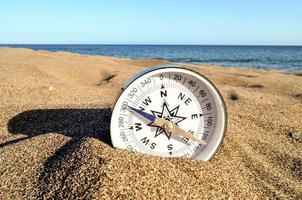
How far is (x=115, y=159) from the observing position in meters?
2.30

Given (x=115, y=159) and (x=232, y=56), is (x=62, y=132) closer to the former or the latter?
(x=115, y=159)

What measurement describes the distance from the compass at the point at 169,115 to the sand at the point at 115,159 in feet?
0.41

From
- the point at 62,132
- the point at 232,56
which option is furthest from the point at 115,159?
the point at 232,56

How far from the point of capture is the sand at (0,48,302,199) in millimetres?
2182

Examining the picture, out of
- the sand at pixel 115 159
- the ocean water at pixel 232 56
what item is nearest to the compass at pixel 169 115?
the sand at pixel 115 159

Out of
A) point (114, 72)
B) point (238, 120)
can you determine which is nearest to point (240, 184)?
point (238, 120)

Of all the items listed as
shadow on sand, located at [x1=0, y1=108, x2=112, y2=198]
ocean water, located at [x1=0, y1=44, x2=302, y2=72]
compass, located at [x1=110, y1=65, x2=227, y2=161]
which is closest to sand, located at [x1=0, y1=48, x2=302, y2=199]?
shadow on sand, located at [x1=0, y1=108, x2=112, y2=198]

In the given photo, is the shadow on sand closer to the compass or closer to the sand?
the sand

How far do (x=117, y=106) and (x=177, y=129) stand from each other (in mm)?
411

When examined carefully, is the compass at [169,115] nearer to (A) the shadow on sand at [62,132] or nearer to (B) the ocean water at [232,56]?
(A) the shadow on sand at [62,132]

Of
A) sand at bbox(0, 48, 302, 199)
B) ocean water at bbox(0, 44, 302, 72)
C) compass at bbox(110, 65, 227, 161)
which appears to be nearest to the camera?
sand at bbox(0, 48, 302, 199)

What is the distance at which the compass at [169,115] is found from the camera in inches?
97.7

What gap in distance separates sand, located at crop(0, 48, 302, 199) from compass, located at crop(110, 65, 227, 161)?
0.12 metres

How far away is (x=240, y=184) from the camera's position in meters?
2.63
